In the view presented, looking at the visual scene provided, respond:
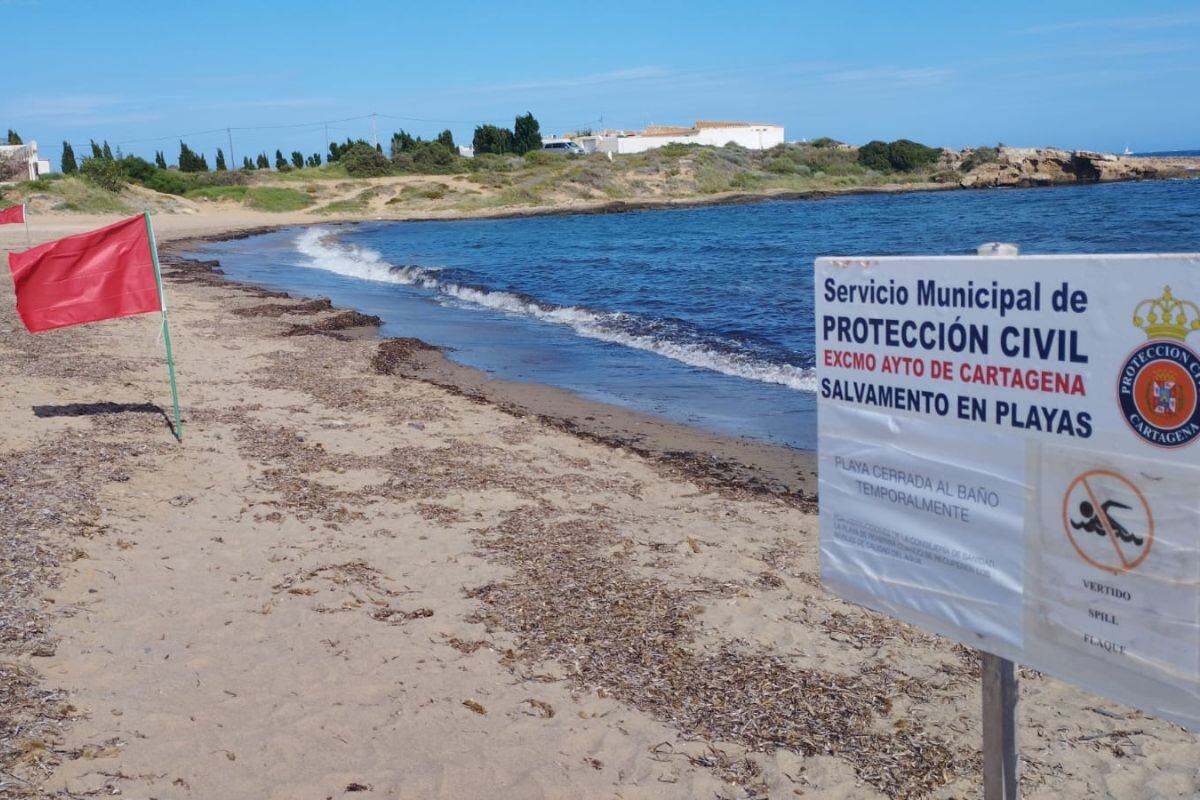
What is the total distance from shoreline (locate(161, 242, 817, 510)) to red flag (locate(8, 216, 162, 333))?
4314mm

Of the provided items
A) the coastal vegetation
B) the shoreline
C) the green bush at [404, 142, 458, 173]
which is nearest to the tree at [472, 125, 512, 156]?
the coastal vegetation

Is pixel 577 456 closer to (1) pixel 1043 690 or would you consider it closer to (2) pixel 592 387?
(2) pixel 592 387

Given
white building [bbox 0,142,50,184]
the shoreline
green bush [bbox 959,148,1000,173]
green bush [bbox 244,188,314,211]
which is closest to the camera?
the shoreline

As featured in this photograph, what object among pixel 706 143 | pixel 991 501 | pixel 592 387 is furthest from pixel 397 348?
pixel 706 143

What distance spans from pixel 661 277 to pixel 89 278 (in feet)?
77.6

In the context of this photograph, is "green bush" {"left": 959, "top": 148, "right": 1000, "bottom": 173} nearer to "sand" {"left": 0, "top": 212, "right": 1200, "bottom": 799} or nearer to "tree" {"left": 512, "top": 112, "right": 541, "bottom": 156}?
"tree" {"left": 512, "top": 112, "right": 541, "bottom": 156}

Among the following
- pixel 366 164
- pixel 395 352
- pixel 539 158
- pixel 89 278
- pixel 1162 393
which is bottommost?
pixel 395 352

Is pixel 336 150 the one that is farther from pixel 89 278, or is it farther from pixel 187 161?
pixel 89 278

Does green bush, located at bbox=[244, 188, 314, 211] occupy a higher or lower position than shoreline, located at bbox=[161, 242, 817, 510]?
higher

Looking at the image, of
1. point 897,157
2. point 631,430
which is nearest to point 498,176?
point 897,157

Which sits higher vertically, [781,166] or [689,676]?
[781,166]

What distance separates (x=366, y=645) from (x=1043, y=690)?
350 centimetres

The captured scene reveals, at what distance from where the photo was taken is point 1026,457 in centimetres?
254

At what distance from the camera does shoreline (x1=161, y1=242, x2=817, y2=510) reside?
31.0 ft
